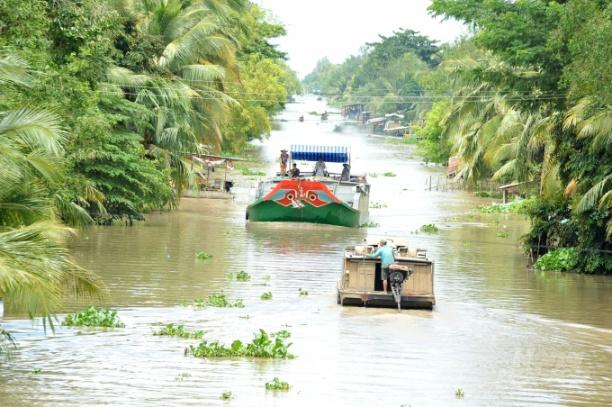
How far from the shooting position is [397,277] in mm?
21844

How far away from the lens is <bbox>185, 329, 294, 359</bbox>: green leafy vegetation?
17656 millimetres

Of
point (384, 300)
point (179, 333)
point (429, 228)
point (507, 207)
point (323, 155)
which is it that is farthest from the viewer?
point (507, 207)

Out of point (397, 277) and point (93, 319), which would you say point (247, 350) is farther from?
point (397, 277)

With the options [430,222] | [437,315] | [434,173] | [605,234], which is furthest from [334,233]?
[434,173]

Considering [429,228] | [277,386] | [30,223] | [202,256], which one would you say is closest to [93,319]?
[30,223]

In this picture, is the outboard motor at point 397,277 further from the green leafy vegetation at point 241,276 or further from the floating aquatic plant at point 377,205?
the floating aquatic plant at point 377,205

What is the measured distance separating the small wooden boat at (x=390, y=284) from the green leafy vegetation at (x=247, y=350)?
14.5 feet

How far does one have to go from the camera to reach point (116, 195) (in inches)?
1394

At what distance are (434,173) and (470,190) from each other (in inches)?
495

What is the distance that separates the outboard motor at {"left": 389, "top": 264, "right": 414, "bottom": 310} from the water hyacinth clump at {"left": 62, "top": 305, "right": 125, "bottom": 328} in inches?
199

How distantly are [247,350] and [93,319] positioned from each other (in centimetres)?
323

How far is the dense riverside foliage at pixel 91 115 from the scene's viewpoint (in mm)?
15000

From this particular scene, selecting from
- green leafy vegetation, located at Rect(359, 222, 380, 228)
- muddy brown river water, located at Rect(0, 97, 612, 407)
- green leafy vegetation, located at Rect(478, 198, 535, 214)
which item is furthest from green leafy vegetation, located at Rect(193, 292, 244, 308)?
green leafy vegetation, located at Rect(478, 198, 535, 214)

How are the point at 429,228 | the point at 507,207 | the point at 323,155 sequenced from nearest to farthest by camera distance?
the point at 429,228 < the point at 323,155 < the point at 507,207
